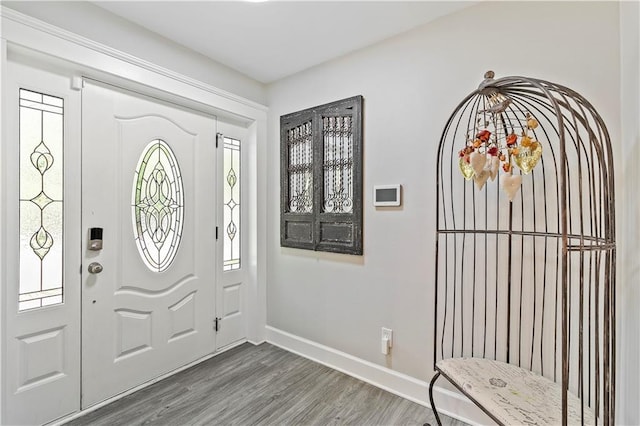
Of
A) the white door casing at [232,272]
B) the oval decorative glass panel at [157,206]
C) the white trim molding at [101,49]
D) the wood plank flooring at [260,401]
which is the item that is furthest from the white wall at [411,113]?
the oval decorative glass panel at [157,206]

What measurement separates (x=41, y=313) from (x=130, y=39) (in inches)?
71.8

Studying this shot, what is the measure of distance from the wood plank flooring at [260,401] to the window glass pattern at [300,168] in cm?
138

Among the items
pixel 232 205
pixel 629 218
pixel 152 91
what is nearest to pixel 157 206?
pixel 232 205

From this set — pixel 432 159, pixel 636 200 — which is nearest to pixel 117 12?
pixel 432 159

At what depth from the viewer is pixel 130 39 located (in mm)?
2072

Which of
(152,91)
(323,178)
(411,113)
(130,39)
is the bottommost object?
(323,178)

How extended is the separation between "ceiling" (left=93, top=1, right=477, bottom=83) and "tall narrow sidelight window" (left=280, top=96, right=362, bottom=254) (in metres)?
0.45

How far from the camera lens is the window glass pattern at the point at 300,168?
270cm

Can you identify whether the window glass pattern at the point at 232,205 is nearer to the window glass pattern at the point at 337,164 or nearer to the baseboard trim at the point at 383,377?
the baseboard trim at the point at 383,377

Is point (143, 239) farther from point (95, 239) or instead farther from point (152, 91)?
point (152, 91)

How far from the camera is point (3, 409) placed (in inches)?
64.7

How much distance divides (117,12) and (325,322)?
106 inches

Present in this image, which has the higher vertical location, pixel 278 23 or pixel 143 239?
pixel 278 23

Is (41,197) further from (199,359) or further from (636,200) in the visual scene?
(636,200)
